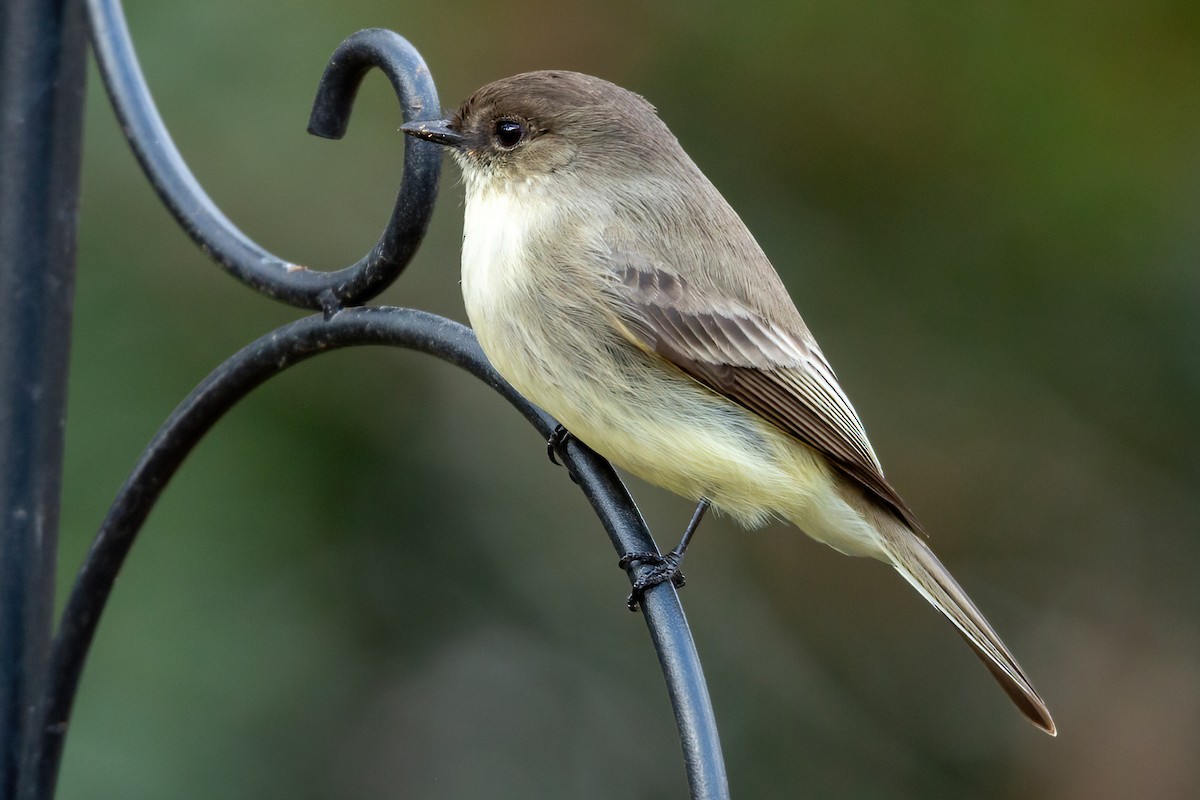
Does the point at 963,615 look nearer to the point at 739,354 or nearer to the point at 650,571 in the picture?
the point at 739,354

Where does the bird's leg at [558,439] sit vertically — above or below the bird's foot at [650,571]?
above

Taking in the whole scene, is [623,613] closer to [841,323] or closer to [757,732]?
[757,732]

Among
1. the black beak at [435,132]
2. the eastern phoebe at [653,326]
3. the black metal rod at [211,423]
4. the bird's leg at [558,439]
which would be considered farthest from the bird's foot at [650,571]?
the black beak at [435,132]

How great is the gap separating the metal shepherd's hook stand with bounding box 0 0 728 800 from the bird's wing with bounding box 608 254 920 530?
0.30 meters

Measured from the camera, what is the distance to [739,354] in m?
2.50

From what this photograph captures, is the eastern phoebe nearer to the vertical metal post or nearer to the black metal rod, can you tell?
the black metal rod

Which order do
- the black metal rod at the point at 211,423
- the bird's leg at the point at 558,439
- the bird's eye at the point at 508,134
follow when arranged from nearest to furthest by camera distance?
the black metal rod at the point at 211,423
the bird's leg at the point at 558,439
the bird's eye at the point at 508,134

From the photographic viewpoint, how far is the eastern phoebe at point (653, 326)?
2.35 m

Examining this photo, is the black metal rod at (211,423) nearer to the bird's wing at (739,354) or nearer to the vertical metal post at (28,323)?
the vertical metal post at (28,323)

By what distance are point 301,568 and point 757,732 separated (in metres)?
1.17

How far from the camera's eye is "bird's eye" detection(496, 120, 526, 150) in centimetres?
263

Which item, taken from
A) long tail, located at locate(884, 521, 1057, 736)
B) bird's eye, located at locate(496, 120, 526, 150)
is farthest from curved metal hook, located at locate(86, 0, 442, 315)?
long tail, located at locate(884, 521, 1057, 736)

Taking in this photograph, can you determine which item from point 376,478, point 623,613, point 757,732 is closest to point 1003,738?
point 757,732

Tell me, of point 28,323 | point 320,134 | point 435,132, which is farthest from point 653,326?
point 28,323
